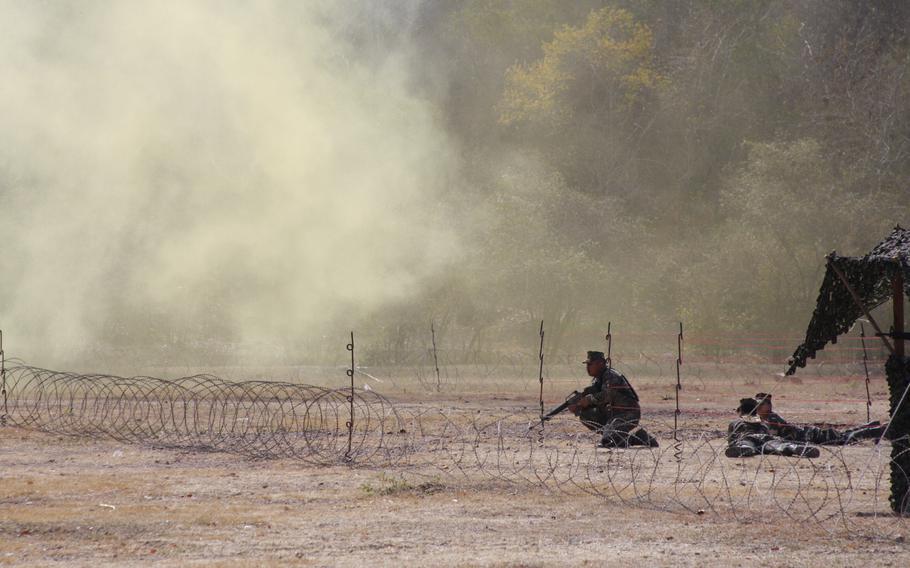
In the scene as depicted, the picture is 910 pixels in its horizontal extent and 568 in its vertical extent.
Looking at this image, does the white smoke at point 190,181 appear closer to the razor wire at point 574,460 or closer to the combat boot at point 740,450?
the razor wire at point 574,460

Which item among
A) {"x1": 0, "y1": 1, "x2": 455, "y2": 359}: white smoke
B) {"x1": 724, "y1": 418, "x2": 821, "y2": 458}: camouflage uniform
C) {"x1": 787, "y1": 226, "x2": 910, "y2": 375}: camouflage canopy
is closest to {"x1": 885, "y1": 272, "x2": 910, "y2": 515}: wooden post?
{"x1": 787, "y1": 226, "x2": 910, "y2": 375}: camouflage canopy

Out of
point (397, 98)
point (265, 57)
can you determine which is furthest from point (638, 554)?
point (397, 98)

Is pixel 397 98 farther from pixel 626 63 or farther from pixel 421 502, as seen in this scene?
pixel 421 502

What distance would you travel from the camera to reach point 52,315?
3834cm

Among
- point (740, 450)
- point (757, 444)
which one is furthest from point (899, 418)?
point (757, 444)

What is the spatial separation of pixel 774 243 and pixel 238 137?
19.7 metres

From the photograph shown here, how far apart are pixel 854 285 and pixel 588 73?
4332 centimetres

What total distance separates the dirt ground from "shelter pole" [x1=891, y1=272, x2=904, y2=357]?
2068 millimetres

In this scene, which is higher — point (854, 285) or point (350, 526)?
point (854, 285)

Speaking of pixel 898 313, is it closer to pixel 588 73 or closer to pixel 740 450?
pixel 740 450

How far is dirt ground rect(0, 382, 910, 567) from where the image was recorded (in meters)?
10.1

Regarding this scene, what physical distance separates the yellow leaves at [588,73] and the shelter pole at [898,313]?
42550 mm

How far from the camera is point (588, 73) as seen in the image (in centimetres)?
5456

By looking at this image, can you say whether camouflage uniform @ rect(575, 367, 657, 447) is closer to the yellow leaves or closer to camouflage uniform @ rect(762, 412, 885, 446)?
camouflage uniform @ rect(762, 412, 885, 446)
